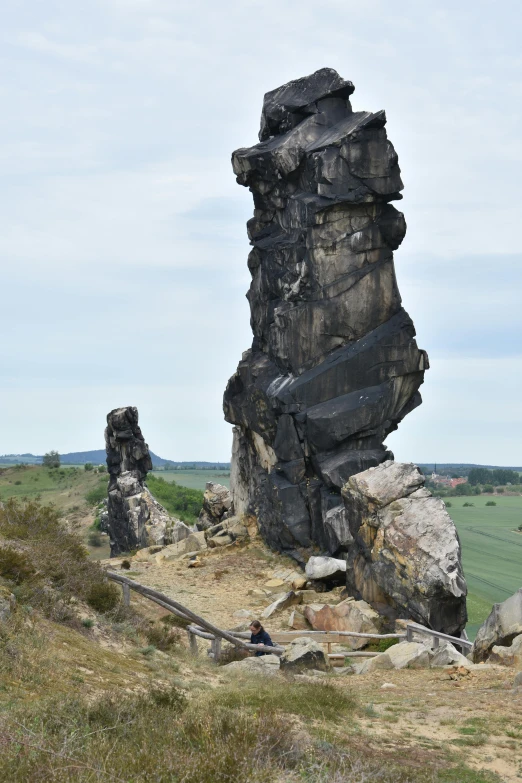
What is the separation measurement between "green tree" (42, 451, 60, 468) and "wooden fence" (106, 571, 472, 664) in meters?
92.4

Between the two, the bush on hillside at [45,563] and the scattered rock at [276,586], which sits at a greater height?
the bush on hillside at [45,563]

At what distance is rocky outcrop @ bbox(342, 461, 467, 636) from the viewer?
2169 centimetres

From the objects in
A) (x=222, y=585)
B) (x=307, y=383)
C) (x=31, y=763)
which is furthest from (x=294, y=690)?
(x=307, y=383)

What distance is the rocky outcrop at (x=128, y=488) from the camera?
44719mm

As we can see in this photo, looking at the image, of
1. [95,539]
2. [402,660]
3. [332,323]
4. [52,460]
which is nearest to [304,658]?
[402,660]

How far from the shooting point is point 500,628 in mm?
17734

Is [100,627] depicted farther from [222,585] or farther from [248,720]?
[222,585]

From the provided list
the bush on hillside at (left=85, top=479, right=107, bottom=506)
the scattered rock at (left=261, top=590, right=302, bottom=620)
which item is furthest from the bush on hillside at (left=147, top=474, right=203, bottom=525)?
the scattered rock at (left=261, top=590, right=302, bottom=620)

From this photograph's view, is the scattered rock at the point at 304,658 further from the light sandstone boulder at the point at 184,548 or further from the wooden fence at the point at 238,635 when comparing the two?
the light sandstone boulder at the point at 184,548

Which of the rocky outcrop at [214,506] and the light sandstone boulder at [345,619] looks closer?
the light sandstone boulder at [345,619]

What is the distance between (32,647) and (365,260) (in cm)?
2349

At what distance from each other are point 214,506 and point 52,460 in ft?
248

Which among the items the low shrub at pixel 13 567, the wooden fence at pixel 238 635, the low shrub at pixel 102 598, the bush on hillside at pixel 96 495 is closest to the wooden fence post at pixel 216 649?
the wooden fence at pixel 238 635

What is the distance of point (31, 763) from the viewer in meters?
6.44
